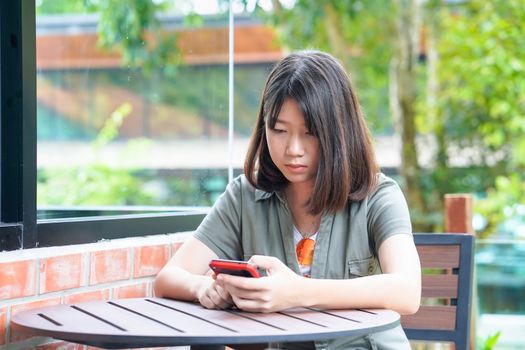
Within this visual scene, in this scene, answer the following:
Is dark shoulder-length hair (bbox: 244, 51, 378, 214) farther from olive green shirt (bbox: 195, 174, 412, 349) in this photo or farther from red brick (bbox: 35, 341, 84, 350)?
red brick (bbox: 35, 341, 84, 350)

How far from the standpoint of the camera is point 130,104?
5.68 m

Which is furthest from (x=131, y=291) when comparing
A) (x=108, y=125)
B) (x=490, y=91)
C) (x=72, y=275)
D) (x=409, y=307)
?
(x=490, y=91)

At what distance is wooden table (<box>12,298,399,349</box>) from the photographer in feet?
4.64

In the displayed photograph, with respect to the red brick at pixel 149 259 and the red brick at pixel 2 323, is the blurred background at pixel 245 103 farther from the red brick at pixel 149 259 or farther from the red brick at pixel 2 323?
the red brick at pixel 2 323

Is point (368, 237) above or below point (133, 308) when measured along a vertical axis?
above

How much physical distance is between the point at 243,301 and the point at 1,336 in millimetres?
528

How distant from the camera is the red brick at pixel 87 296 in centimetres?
195

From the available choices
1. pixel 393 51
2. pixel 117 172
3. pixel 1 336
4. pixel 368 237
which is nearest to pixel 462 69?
pixel 393 51

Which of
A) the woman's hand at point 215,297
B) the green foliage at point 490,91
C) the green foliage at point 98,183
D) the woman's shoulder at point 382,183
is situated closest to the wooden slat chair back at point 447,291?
the woman's shoulder at point 382,183

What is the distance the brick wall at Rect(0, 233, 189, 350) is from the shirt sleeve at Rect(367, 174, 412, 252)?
0.63 meters

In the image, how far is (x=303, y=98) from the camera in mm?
1883

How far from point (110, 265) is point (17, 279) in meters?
0.34

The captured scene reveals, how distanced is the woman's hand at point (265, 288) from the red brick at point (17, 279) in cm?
44

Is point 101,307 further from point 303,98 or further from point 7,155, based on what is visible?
point 303,98
